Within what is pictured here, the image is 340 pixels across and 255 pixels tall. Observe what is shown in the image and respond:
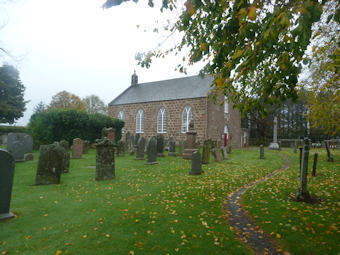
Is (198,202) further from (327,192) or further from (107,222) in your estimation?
(327,192)

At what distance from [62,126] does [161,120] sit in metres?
13.5

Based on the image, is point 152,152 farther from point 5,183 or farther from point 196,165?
point 5,183

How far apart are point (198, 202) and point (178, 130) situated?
945 inches

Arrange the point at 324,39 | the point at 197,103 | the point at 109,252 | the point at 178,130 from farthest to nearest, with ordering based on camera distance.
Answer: the point at 178,130 → the point at 197,103 → the point at 324,39 → the point at 109,252

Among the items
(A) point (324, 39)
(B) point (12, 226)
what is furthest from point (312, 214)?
(A) point (324, 39)

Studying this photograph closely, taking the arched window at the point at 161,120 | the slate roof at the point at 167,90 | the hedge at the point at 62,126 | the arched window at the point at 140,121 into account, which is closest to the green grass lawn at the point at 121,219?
the hedge at the point at 62,126

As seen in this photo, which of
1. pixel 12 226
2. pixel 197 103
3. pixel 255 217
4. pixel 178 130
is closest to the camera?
pixel 12 226

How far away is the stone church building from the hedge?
9.16 meters

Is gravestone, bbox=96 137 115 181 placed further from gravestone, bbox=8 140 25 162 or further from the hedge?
the hedge

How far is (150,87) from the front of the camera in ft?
119

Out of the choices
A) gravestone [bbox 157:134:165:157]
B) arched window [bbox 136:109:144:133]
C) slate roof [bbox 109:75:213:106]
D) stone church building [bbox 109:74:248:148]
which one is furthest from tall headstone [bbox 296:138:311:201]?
arched window [bbox 136:109:144:133]

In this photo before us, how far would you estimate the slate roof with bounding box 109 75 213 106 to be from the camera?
2928 cm

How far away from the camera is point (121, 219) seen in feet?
14.4

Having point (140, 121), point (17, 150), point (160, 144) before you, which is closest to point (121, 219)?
point (17, 150)
